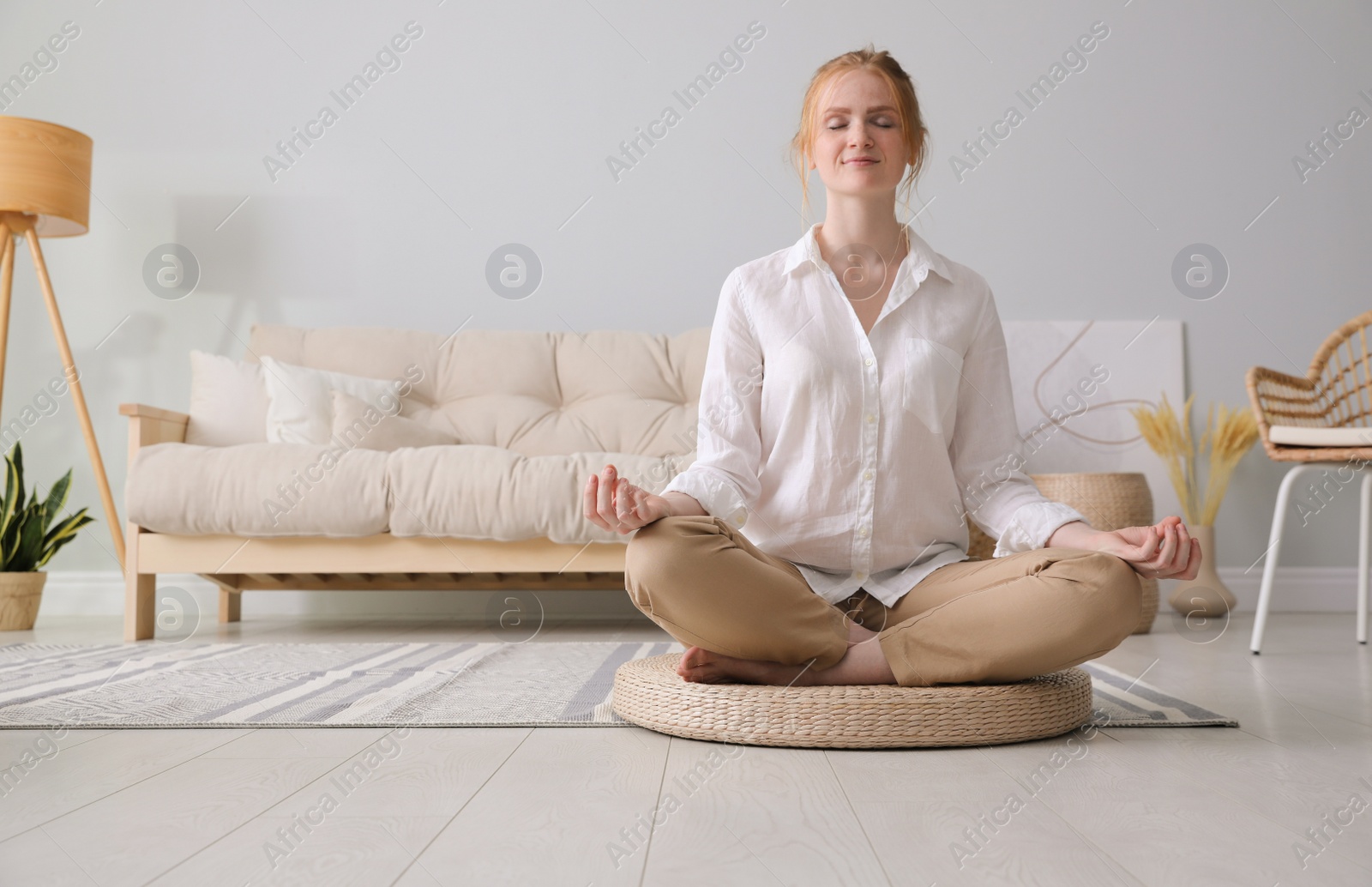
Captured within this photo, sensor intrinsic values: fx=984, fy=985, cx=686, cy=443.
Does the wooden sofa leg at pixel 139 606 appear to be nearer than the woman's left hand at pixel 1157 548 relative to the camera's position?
No

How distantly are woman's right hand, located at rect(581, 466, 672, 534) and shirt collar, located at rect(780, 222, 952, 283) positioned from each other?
17.2 inches

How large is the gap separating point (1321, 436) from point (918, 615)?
50.7 inches

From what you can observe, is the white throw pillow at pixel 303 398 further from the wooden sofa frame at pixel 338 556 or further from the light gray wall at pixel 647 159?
the light gray wall at pixel 647 159

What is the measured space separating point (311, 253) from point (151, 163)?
0.58 m

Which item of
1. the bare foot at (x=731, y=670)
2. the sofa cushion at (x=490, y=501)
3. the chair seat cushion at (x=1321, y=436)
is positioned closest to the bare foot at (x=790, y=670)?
the bare foot at (x=731, y=670)

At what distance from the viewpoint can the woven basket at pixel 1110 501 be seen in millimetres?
2438

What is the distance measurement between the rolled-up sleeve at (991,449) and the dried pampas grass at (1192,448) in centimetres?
180

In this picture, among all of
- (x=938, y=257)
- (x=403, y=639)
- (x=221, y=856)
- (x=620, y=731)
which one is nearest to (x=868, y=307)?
(x=938, y=257)

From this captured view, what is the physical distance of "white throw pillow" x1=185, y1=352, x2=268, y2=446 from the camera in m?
2.54

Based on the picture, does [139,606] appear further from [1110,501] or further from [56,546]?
[1110,501]

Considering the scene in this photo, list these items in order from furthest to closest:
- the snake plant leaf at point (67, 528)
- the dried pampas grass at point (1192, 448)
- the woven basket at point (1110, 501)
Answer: the dried pampas grass at point (1192, 448)
the snake plant leaf at point (67, 528)
the woven basket at point (1110, 501)

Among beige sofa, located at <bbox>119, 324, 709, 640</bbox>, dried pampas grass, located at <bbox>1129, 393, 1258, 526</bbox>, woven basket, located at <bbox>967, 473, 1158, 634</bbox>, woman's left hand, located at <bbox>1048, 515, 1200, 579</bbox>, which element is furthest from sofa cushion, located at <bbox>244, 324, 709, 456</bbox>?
woman's left hand, located at <bbox>1048, 515, 1200, 579</bbox>

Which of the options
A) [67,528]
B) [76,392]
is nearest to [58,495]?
[67,528]

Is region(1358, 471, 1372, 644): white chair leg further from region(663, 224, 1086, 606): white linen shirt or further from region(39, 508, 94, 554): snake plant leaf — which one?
region(39, 508, 94, 554): snake plant leaf
